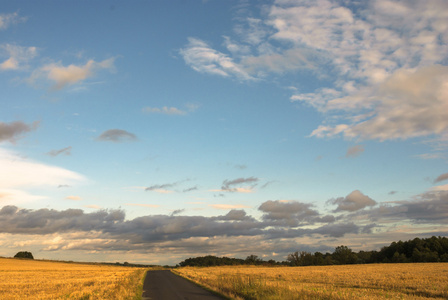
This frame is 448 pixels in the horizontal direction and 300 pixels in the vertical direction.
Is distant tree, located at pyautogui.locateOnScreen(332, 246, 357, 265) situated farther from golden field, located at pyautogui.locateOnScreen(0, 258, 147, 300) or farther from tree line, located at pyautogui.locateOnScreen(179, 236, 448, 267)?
golden field, located at pyautogui.locateOnScreen(0, 258, 147, 300)

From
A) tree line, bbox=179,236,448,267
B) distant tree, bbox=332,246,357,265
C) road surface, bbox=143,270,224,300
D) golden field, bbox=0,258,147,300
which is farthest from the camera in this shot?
distant tree, bbox=332,246,357,265

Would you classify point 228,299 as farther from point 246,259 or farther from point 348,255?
point 246,259

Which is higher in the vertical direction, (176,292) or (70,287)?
(176,292)

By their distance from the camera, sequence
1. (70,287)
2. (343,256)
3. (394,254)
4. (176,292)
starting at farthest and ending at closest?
(343,256)
(394,254)
(70,287)
(176,292)

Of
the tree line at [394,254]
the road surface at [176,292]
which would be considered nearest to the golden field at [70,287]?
the road surface at [176,292]

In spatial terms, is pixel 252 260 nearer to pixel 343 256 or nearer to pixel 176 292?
pixel 343 256

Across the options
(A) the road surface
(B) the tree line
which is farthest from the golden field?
(B) the tree line

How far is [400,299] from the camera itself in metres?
20.6

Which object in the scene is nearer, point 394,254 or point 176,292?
point 176,292

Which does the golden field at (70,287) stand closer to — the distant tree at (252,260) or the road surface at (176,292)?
the road surface at (176,292)

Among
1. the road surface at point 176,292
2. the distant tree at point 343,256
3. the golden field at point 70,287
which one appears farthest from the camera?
the distant tree at point 343,256

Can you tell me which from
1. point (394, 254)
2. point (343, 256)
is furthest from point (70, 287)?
point (343, 256)

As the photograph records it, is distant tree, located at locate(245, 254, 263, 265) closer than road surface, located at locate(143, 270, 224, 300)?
No

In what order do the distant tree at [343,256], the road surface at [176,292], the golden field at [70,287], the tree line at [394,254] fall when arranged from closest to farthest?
the road surface at [176,292], the golden field at [70,287], the tree line at [394,254], the distant tree at [343,256]
